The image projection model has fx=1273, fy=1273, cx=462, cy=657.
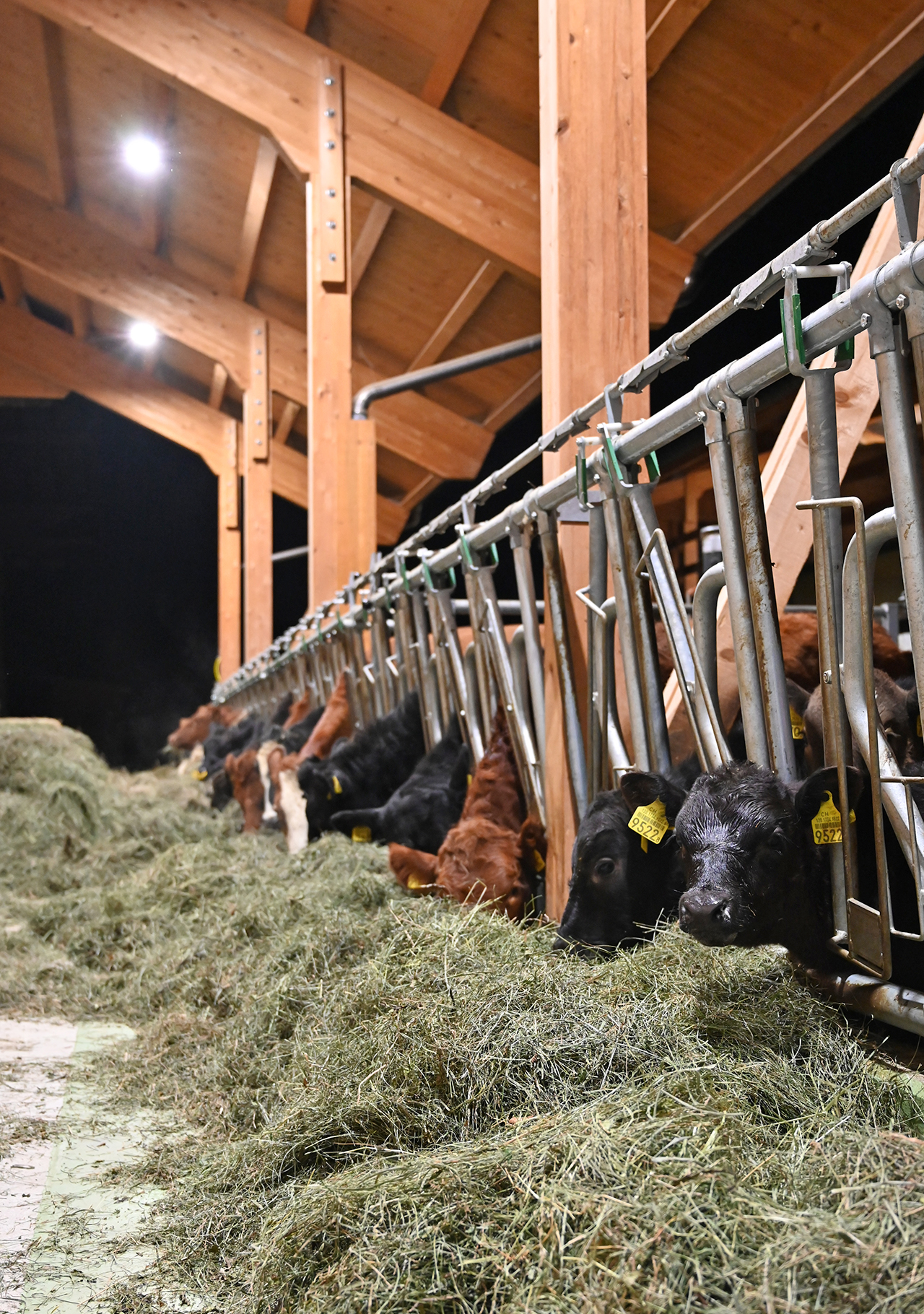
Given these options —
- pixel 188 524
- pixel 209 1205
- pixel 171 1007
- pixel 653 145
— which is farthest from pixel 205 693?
pixel 209 1205

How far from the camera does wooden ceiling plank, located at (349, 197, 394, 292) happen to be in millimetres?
9859

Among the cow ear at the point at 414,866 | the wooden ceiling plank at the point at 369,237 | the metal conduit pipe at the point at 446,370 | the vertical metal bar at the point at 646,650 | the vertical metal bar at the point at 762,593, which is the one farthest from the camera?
the metal conduit pipe at the point at 446,370

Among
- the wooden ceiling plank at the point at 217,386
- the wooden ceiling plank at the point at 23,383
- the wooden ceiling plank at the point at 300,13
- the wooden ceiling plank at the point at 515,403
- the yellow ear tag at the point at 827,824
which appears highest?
the wooden ceiling plank at the point at 23,383

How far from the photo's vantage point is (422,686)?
5668 mm

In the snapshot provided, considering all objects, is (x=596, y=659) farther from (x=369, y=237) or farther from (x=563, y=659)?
(x=369, y=237)

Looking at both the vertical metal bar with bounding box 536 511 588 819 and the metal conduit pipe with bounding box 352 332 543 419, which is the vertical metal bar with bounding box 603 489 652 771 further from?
the metal conduit pipe with bounding box 352 332 543 419

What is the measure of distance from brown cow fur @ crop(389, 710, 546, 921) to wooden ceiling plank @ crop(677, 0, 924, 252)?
4.24 m

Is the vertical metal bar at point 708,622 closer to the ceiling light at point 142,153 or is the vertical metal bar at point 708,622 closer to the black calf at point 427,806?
the black calf at point 427,806

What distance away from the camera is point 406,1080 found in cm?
237

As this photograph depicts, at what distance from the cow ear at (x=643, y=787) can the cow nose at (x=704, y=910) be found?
59 cm

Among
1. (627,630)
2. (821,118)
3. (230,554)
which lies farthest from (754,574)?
(230,554)

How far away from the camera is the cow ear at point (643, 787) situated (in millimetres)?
2816

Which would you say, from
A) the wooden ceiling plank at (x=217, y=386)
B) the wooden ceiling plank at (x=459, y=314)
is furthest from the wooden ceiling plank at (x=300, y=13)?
the wooden ceiling plank at (x=217, y=386)

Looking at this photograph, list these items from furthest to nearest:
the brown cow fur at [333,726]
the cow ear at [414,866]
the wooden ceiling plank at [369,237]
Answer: the wooden ceiling plank at [369,237] → the brown cow fur at [333,726] → the cow ear at [414,866]
